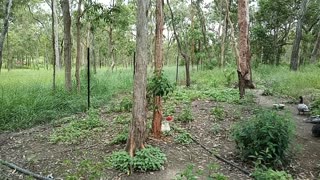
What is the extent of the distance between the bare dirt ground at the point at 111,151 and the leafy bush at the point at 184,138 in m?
0.09

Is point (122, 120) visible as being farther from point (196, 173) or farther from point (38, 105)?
point (196, 173)

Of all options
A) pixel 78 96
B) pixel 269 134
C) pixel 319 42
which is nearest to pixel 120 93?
pixel 78 96

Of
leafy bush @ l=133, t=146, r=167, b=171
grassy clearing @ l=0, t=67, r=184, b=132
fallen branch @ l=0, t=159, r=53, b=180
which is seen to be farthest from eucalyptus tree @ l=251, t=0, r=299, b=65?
fallen branch @ l=0, t=159, r=53, b=180

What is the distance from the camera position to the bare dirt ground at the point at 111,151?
13.8ft

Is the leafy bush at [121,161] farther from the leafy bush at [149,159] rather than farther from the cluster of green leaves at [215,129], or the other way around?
the cluster of green leaves at [215,129]

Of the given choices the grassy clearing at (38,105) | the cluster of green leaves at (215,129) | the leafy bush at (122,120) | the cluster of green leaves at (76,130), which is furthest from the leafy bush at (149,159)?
the grassy clearing at (38,105)

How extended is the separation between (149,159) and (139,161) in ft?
0.50

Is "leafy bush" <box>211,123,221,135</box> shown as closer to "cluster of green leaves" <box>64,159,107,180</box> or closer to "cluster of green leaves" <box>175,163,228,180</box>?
"cluster of green leaves" <box>175,163,228,180</box>

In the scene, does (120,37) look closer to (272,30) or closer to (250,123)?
(272,30)

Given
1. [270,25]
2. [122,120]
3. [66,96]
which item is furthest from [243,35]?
[270,25]

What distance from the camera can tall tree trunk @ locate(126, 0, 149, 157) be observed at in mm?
4410

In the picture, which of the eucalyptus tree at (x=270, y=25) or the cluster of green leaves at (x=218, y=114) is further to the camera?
the eucalyptus tree at (x=270, y=25)

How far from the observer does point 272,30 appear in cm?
2188

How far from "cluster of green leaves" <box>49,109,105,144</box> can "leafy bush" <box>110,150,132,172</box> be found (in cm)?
138
